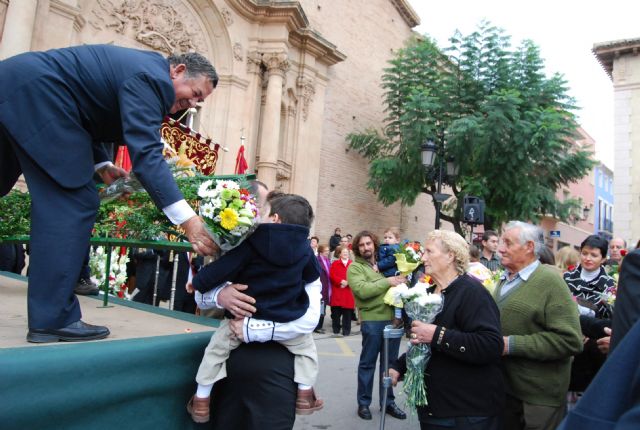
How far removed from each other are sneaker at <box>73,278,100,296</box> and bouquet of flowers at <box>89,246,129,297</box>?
719mm

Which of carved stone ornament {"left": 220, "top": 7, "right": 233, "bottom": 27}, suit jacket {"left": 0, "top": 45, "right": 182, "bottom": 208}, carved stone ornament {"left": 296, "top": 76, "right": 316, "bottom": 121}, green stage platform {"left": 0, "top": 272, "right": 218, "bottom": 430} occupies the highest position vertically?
carved stone ornament {"left": 220, "top": 7, "right": 233, "bottom": 27}

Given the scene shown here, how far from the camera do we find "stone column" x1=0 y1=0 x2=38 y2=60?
10188 millimetres

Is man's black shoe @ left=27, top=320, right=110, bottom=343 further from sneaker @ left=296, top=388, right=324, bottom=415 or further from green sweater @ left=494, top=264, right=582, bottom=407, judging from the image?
green sweater @ left=494, top=264, right=582, bottom=407

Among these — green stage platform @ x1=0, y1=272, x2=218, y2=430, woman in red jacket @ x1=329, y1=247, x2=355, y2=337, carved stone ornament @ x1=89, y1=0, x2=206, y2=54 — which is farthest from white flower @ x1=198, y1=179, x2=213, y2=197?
carved stone ornament @ x1=89, y1=0, x2=206, y2=54

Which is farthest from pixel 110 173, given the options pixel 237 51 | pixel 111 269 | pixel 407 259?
pixel 237 51

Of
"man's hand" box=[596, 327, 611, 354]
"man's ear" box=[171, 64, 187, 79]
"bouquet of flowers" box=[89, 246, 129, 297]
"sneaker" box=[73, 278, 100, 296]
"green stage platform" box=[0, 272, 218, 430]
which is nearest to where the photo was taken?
"green stage platform" box=[0, 272, 218, 430]

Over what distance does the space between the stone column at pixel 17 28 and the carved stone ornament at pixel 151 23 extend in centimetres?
243

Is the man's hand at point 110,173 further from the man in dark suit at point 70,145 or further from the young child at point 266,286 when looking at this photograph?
the young child at point 266,286

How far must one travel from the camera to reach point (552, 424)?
124 inches

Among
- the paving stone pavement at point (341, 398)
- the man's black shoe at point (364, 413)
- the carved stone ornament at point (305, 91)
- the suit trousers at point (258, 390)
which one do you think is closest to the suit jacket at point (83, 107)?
the suit trousers at point (258, 390)

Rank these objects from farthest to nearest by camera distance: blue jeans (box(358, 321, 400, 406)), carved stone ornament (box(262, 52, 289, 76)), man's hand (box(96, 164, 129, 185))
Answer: carved stone ornament (box(262, 52, 289, 76)) < blue jeans (box(358, 321, 400, 406)) < man's hand (box(96, 164, 129, 185))

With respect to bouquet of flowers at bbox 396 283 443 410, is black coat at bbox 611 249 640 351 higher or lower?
higher

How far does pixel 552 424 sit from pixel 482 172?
15.4 metres

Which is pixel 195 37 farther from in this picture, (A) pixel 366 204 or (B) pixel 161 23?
(A) pixel 366 204
